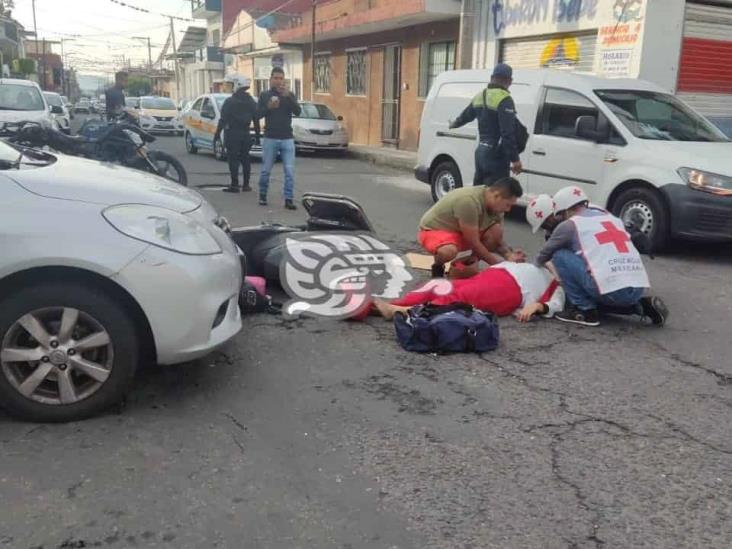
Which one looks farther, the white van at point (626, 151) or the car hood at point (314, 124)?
the car hood at point (314, 124)

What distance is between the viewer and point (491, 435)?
133 inches

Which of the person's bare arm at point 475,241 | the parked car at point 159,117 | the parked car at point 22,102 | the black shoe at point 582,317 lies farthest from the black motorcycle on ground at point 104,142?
the parked car at point 159,117

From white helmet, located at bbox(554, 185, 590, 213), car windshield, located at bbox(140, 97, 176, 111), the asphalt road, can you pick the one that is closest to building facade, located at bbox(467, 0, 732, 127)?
white helmet, located at bbox(554, 185, 590, 213)

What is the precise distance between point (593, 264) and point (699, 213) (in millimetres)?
2690

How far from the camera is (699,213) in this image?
6969mm

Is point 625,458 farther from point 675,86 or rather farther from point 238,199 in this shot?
point 675,86

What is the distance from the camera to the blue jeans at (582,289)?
4949 mm

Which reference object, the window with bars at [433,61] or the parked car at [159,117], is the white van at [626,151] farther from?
the parked car at [159,117]

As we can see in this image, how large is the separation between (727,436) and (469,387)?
127 cm

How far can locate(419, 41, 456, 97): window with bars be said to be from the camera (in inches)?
714

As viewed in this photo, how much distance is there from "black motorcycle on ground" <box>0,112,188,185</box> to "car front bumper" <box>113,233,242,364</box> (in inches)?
231

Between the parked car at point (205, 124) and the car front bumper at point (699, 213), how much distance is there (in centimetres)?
1091

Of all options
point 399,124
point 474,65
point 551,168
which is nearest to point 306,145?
point 399,124

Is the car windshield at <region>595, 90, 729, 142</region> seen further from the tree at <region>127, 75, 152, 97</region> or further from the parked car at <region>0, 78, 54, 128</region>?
the tree at <region>127, 75, 152, 97</region>
